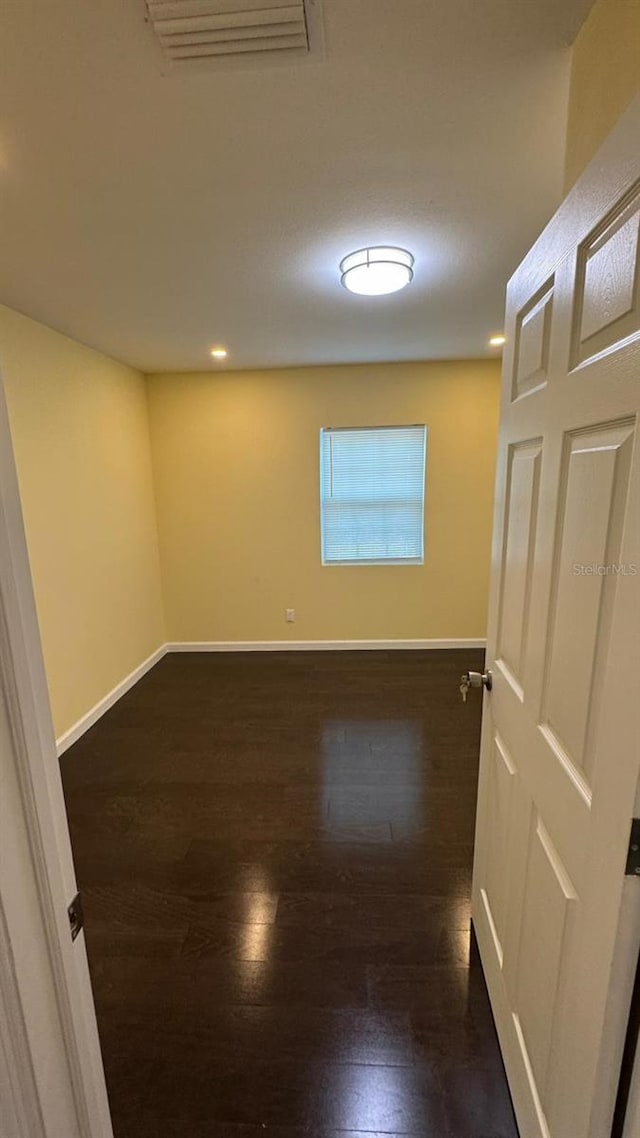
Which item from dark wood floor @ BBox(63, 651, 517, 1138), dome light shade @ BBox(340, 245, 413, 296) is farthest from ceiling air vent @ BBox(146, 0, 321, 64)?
dark wood floor @ BBox(63, 651, 517, 1138)

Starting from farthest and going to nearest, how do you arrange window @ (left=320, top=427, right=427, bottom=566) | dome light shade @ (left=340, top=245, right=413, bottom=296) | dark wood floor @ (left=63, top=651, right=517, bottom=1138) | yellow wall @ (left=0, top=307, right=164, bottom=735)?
1. window @ (left=320, top=427, right=427, bottom=566)
2. yellow wall @ (left=0, top=307, right=164, bottom=735)
3. dome light shade @ (left=340, top=245, right=413, bottom=296)
4. dark wood floor @ (left=63, top=651, right=517, bottom=1138)

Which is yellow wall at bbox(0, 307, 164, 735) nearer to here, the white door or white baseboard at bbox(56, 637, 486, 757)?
white baseboard at bbox(56, 637, 486, 757)

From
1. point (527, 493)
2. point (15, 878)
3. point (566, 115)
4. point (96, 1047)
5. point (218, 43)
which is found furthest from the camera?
point (566, 115)

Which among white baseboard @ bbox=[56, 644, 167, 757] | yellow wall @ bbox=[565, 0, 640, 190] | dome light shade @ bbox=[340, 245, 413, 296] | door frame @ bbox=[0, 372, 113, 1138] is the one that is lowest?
white baseboard @ bbox=[56, 644, 167, 757]

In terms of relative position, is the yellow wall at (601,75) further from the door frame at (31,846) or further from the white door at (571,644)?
the door frame at (31,846)

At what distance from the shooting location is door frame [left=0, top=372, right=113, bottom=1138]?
0.58 m

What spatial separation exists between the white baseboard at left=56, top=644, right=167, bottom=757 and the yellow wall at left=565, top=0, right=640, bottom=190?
3.09 m

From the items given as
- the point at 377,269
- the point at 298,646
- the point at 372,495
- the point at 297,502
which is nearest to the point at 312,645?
the point at 298,646

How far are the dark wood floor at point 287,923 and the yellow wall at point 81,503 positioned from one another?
574 mm

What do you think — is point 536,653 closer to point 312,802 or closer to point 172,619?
point 312,802

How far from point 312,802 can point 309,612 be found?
6.96 ft

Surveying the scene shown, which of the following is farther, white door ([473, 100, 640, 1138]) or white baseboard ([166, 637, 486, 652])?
white baseboard ([166, 637, 486, 652])

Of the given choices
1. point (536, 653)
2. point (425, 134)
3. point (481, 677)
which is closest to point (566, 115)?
point (425, 134)

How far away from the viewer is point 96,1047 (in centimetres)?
78
